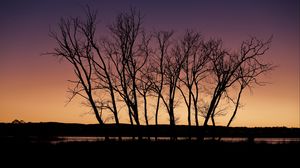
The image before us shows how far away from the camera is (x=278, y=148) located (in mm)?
22672

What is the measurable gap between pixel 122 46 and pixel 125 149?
16.8 metres

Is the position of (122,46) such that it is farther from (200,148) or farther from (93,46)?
(200,148)

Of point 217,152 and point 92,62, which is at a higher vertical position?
point 92,62

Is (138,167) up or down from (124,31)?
down

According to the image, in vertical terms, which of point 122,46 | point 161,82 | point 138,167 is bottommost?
point 138,167

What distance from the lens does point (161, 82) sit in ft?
124

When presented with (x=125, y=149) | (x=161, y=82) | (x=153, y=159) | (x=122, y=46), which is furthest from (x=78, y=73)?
(x=153, y=159)

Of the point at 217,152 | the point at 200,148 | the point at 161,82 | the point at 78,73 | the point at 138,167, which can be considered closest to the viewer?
the point at 138,167

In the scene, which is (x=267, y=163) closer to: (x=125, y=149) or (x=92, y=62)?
(x=125, y=149)

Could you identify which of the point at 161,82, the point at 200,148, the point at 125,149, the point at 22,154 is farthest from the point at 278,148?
the point at 161,82

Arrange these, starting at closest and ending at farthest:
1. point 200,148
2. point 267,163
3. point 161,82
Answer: point 267,163 → point 200,148 → point 161,82

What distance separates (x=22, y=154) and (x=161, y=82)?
2080 cm

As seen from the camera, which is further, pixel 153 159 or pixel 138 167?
pixel 153 159

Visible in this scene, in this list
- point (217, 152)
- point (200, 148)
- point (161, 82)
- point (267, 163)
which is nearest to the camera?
point (267, 163)
